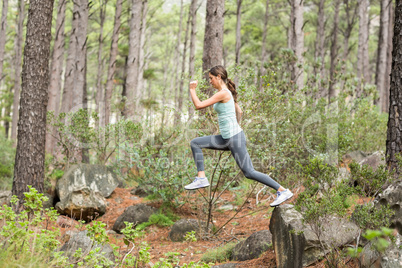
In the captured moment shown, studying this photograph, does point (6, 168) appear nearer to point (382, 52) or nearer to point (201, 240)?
point (201, 240)

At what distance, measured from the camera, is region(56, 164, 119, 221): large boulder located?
24.8 feet

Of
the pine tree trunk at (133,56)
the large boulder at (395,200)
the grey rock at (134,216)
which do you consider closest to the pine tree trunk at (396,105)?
the large boulder at (395,200)

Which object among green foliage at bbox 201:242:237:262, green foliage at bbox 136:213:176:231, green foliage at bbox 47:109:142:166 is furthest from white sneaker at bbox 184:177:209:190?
green foliage at bbox 47:109:142:166

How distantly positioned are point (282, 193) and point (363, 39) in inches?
580

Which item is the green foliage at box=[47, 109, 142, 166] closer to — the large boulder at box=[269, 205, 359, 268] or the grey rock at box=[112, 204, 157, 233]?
the grey rock at box=[112, 204, 157, 233]

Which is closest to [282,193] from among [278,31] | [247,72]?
[247,72]

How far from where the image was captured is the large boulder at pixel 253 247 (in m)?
4.93

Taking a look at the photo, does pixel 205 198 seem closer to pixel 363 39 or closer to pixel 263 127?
pixel 263 127

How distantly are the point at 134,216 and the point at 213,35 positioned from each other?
4127 millimetres

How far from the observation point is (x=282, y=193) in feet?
13.4

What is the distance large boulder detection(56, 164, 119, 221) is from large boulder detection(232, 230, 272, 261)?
3.10m

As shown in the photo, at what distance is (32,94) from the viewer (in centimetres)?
645

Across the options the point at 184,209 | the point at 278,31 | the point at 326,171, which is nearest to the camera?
the point at 326,171

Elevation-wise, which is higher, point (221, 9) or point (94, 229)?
point (221, 9)
